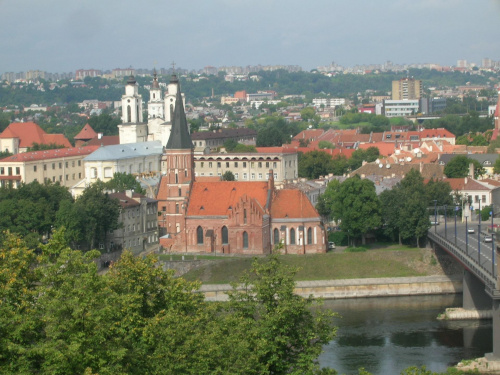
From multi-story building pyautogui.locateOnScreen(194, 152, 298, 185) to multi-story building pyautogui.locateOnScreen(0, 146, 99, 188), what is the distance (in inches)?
405

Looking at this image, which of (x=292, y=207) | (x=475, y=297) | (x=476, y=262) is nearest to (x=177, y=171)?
(x=292, y=207)

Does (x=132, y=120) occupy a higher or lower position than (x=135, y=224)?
higher

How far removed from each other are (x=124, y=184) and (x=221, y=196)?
A: 15.9 m

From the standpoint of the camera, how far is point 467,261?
2074 inches

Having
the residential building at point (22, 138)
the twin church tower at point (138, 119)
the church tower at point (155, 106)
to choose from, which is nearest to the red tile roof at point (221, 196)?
the twin church tower at point (138, 119)

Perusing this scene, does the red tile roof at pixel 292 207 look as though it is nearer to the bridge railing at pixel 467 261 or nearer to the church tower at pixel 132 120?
the bridge railing at pixel 467 261

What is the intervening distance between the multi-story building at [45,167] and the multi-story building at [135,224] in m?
17.4

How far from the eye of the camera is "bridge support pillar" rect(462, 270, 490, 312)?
53969 millimetres

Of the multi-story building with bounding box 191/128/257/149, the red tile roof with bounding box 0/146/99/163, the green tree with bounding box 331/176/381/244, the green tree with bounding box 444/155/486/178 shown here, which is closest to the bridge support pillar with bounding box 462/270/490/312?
the green tree with bounding box 331/176/381/244

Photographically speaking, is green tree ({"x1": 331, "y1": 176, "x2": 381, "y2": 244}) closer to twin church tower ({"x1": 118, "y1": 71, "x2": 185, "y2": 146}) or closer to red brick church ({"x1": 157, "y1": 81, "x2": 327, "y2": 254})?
red brick church ({"x1": 157, "y1": 81, "x2": 327, "y2": 254})

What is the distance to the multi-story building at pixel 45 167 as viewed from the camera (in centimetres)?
9138

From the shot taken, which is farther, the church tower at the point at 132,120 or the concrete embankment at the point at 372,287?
the church tower at the point at 132,120

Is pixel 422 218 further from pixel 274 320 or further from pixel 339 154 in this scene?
pixel 339 154

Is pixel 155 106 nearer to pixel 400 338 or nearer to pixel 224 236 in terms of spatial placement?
pixel 224 236
